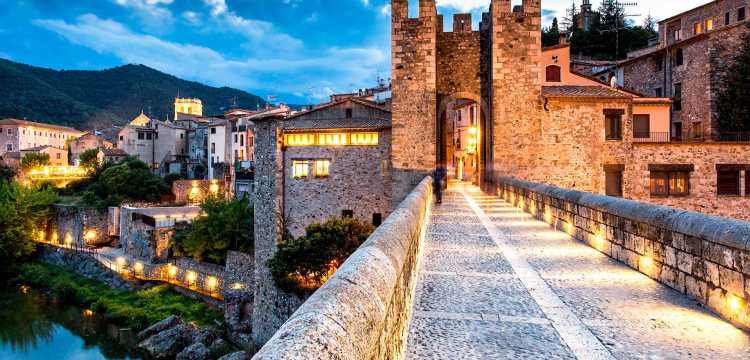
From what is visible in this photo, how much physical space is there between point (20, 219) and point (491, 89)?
40.6m

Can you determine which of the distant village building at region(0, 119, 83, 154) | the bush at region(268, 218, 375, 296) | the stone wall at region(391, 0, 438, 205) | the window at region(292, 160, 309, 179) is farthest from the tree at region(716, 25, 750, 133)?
the distant village building at region(0, 119, 83, 154)

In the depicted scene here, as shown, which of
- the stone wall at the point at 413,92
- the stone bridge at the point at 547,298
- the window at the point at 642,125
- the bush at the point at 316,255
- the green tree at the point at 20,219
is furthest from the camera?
the green tree at the point at 20,219

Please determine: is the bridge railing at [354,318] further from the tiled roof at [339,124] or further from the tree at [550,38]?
the tree at [550,38]

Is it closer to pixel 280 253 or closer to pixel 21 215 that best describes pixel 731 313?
pixel 280 253

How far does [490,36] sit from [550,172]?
598 cm

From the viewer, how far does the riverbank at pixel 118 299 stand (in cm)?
2834

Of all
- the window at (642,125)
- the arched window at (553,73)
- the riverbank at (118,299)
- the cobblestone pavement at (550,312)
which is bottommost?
the riverbank at (118,299)

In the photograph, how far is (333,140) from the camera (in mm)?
24016

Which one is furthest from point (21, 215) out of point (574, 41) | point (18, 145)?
point (574, 41)

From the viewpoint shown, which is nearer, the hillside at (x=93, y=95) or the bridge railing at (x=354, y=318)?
the bridge railing at (x=354, y=318)

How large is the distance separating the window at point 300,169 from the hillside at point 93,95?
65062 mm

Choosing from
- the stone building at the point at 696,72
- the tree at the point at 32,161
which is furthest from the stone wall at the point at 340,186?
the tree at the point at 32,161

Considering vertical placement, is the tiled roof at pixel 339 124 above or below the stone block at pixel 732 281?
above

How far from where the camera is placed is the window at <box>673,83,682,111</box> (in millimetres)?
28656
